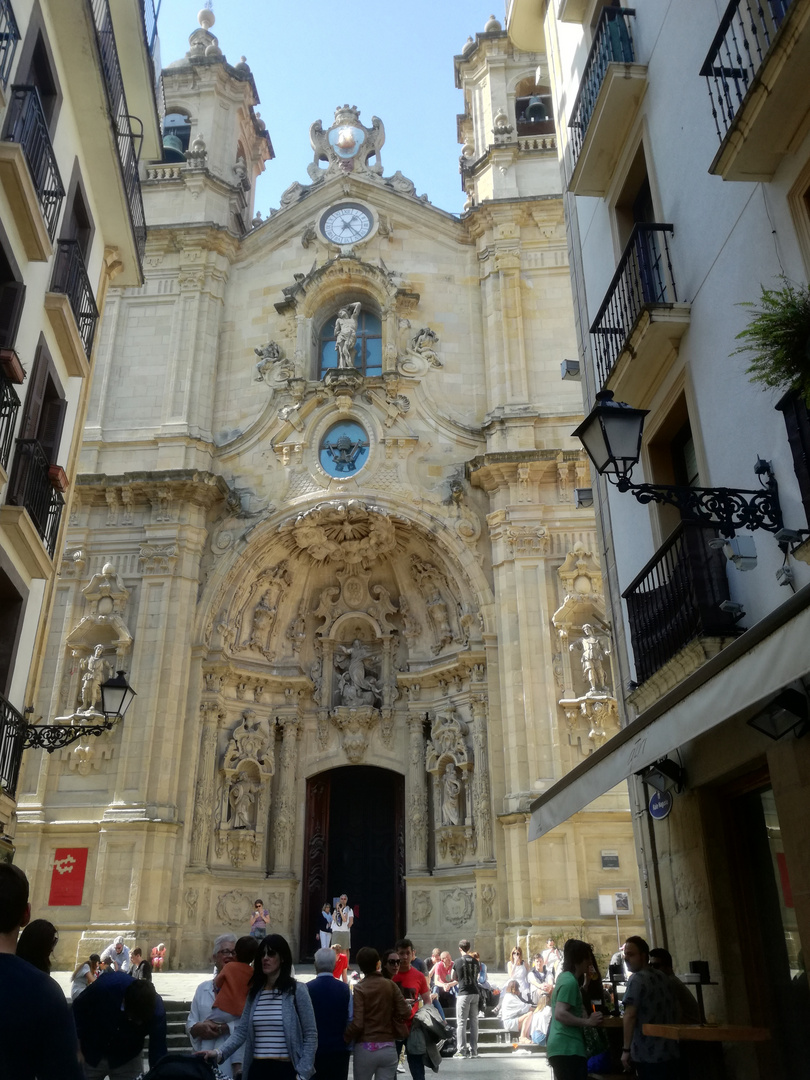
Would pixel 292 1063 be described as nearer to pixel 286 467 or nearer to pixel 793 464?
pixel 793 464

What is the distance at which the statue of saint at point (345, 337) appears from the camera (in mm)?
20828

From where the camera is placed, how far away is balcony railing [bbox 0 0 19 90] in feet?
28.9

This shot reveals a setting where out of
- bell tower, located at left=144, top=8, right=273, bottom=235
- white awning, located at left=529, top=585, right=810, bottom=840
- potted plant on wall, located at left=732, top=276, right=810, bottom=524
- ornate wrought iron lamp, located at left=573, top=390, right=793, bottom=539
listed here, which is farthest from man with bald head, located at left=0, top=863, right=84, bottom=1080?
bell tower, located at left=144, top=8, right=273, bottom=235

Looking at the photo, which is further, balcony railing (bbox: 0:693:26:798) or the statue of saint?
the statue of saint

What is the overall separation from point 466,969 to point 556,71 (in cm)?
1158

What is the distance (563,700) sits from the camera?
1700cm

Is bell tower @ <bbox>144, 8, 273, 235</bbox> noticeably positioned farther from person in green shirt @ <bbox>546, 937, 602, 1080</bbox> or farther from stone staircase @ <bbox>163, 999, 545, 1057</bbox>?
person in green shirt @ <bbox>546, 937, 602, 1080</bbox>

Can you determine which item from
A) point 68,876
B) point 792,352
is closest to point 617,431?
point 792,352

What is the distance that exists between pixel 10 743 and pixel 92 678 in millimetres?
8353

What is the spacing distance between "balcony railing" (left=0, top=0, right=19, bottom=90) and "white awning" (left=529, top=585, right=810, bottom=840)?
7871 mm

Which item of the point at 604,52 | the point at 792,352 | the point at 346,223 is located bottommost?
the point at 792,352

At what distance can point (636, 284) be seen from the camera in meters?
8.55

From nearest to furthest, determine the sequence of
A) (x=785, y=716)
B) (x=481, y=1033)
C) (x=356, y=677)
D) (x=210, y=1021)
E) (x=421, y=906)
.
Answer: (x=210, y=1021), (x=785, y=716), (x=481, y=1033), (x=421, y=906), (x=356, y=677)

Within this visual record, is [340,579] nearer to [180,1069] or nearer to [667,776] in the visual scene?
[667,776]
